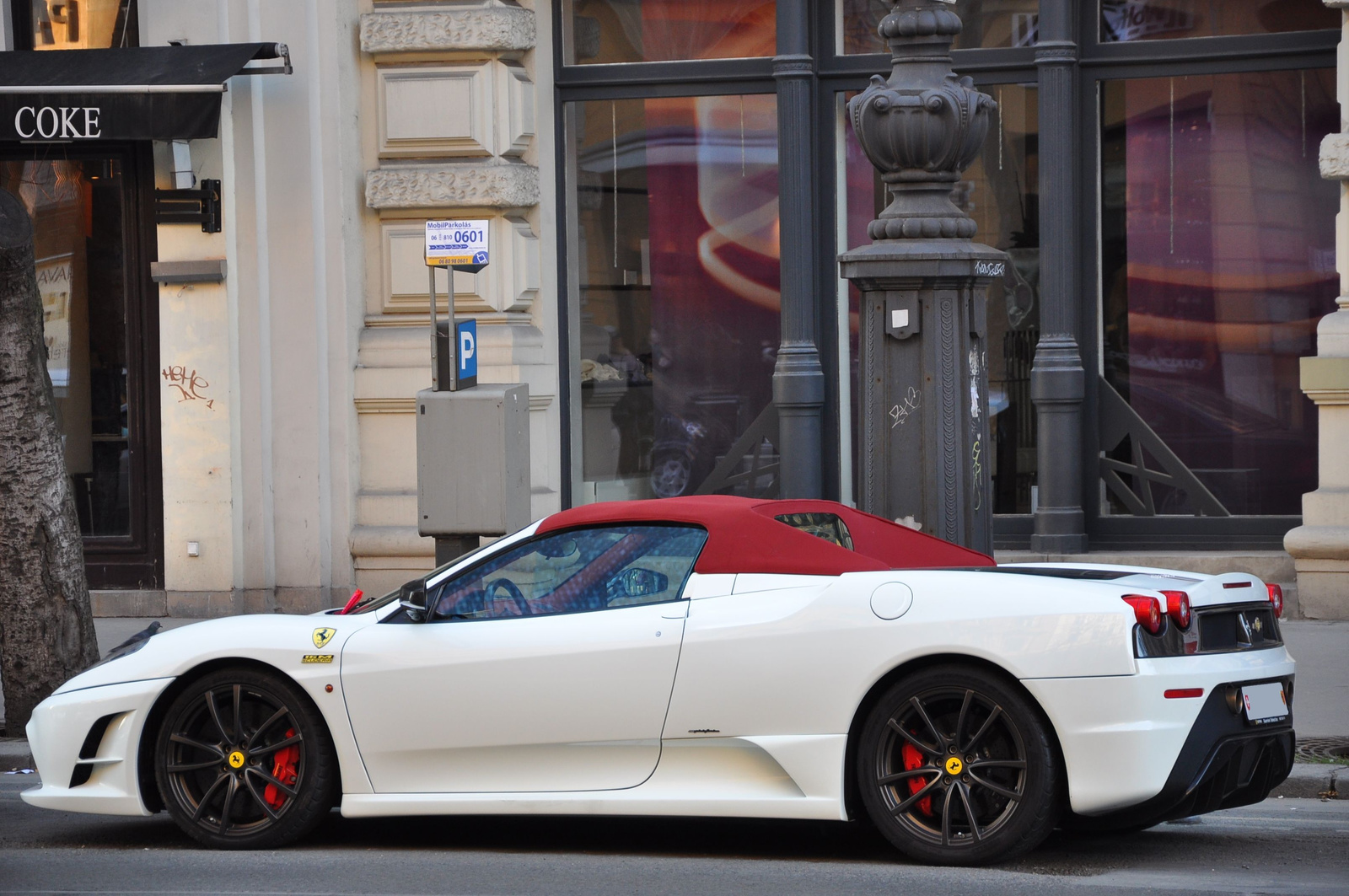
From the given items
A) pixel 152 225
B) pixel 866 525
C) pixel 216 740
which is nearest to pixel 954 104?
pixel 866 525

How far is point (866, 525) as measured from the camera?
6797 mm

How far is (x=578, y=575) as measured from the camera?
6402 mm

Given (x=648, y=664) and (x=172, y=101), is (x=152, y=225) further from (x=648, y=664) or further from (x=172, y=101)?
(x=648, y=664)

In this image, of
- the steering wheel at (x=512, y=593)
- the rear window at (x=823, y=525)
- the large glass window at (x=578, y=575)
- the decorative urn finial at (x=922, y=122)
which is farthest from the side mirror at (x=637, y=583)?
the decorative urn finial at (x=922, y=122)

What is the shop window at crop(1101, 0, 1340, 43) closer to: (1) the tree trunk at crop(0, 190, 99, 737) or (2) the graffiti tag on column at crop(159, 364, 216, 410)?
(2) the graffiti tag on column at crop(159, 364, 216, 410)

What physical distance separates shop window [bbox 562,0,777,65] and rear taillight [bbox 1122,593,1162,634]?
7746 mm

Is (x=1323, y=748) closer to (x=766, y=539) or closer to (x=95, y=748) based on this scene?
(x=766, y=539)

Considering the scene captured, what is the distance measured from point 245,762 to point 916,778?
8.00 feet

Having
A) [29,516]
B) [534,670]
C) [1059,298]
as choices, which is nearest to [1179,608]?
[534,670]

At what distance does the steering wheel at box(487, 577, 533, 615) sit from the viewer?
643cm

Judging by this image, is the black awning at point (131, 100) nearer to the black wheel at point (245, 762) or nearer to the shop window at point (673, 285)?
the shop window at point (673, 285)

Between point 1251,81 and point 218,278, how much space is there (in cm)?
714

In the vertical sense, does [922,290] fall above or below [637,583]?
above

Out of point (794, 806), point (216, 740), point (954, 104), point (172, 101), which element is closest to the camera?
point (794, 806)
